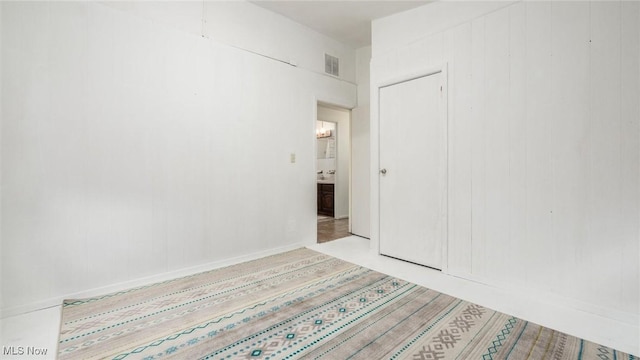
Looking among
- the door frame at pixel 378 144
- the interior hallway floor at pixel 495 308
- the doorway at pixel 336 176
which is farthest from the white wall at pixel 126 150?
the doorway at pixel 336 176

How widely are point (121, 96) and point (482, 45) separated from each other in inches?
123

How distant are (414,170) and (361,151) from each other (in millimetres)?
1354

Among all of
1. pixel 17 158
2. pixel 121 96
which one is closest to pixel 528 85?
pixel 121 96

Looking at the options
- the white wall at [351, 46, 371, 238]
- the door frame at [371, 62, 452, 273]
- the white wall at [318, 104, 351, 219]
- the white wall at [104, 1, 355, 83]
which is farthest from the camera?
the white wall at [318, 104, 351, 219]

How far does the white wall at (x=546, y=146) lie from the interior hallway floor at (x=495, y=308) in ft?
0.33

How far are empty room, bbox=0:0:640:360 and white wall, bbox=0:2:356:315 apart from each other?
0.05 ft

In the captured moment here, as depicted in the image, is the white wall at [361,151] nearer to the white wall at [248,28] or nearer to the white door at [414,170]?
the white wall at [248,28]

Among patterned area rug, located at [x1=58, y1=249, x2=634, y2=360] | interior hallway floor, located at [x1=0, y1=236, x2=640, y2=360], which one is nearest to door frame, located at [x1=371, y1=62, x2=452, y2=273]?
interior hallway floor, located at [x1=0, y1=236, x2=640, y2=360]

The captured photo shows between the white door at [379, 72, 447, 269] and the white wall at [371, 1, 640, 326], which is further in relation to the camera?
the white door at [379, 72, 447, 269]

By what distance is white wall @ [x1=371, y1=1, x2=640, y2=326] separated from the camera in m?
1.95

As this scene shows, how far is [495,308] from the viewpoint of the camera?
6.95 feet

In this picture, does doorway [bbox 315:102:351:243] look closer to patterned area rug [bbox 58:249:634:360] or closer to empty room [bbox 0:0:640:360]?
empty room [bbox 0:0:640:360]

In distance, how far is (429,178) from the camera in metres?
2.97

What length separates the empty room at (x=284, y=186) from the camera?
1882 millimetres
